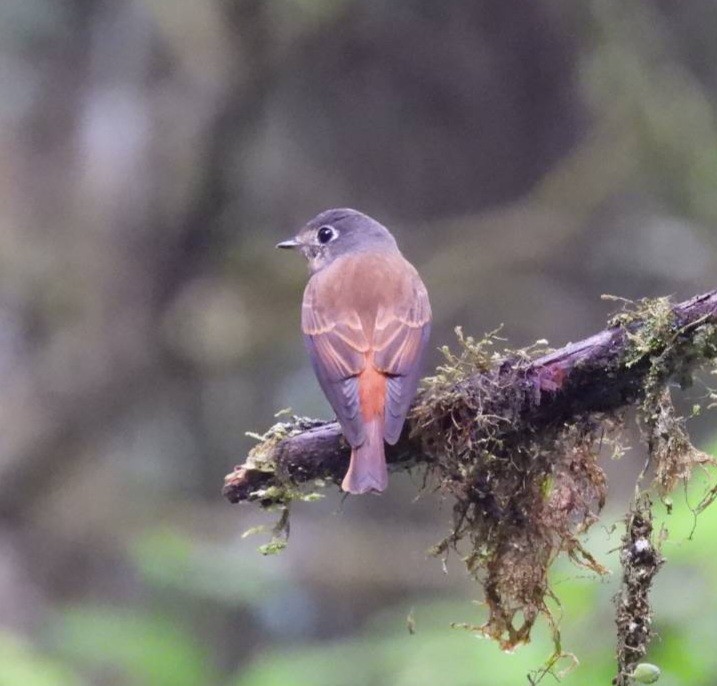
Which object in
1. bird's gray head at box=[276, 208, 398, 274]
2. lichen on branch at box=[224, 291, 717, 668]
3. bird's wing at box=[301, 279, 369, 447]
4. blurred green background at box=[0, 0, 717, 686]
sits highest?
blurred green background at box=[0, 0, 717, 686]

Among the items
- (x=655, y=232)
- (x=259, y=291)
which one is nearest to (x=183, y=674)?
(x=259, y=291)

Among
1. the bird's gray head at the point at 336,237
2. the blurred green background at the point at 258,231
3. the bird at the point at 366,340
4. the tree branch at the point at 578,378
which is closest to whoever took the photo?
the tree branch at the point at 578,378

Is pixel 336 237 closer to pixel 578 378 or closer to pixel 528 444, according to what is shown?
pixel 528 444

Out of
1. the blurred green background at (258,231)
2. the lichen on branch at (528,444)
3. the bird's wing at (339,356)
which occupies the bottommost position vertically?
the lichen on branch at (528,444)

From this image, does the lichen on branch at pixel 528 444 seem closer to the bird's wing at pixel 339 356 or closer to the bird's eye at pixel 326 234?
the bird's wing at pixel 339 356

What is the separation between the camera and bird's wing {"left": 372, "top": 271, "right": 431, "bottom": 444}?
13.2 ft

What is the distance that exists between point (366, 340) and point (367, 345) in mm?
39

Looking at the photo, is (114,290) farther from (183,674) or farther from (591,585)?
(591,585)

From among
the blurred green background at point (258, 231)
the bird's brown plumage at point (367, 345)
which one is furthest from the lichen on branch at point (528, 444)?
the blurred green background at point (258, 231)

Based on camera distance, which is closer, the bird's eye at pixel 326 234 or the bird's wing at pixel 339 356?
the bird's wing at pixel 339 356

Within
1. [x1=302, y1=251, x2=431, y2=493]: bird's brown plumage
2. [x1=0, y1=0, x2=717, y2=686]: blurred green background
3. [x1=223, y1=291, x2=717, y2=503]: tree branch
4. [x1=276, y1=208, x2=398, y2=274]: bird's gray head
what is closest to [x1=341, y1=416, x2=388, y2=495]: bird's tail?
[x1=302, y1=251, x2=431, y2=493]: bird's brown plumage

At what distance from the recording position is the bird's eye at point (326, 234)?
19.8 ft

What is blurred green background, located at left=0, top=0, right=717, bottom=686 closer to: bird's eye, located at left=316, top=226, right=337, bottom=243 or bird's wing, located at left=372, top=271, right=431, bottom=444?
bird's eye, located at left=316, top=226, right=337, bottom=243

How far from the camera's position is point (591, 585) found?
4.18 m
